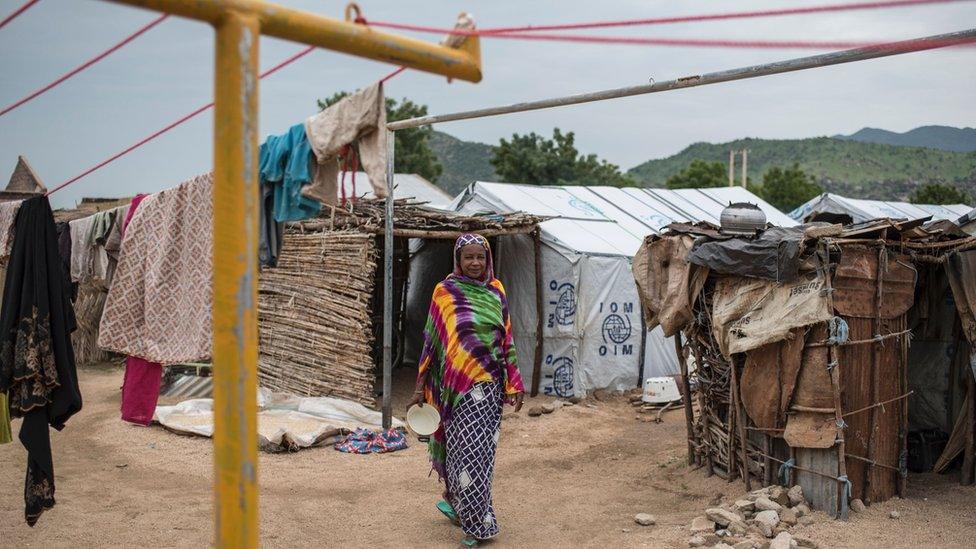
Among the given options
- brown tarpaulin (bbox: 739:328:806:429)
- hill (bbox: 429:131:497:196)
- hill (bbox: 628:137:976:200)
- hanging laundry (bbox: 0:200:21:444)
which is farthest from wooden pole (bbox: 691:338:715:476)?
hill (bbox: 429:131:497:196)

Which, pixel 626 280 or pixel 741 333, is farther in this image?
pixel 626 280

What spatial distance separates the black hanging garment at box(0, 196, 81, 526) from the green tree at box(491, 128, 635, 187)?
24404 mm

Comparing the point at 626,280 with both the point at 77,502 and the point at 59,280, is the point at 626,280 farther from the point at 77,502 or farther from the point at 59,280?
the point at 59,280

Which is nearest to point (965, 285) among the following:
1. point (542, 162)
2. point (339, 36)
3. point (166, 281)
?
point (339, 36)

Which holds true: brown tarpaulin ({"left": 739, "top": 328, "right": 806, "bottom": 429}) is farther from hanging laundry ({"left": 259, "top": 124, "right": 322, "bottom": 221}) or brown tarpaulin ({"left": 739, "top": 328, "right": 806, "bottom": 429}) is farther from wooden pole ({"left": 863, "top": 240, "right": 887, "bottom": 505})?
hanging laundry ({"left": 259, "top": 124, "right": 322, "bottom": 221})

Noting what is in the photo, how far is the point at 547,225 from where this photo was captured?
1078 cm

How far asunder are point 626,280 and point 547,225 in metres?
1.22

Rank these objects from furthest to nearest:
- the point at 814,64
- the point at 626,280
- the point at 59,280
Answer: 1. the point at 626,280
2. the point at 814,64
3. the point at 59,280

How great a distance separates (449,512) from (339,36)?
379cm

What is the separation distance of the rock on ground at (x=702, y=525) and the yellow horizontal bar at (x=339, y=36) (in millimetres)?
3295

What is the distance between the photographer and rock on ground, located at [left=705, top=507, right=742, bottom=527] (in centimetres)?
483

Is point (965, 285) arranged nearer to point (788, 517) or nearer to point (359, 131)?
point (788, 517)

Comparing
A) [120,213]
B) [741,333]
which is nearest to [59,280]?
[120,213]

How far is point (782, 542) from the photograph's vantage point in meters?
4.50
